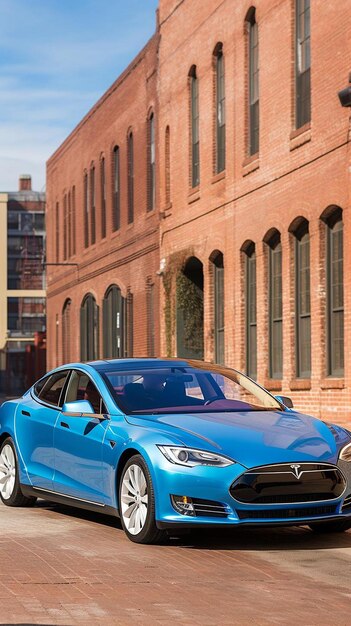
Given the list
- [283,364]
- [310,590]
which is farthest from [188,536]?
[283,364]

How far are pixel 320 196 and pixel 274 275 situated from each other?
11.3ft

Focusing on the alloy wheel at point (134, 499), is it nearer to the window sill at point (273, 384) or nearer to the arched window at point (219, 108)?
the window sill at point (273, 384)

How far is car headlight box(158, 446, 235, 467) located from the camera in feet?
31.5

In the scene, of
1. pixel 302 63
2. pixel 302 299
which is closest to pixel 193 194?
pixel 302 63

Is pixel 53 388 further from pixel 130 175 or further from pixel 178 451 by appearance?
pixel 130 175

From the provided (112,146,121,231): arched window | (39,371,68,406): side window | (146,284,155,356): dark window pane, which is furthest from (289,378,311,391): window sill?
(112,146,121,231): arched window

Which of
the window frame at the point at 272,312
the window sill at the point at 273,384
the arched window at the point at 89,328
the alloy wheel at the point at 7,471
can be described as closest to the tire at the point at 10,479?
the alloy wheel at the point at 7,471

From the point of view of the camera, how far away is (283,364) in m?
24.5

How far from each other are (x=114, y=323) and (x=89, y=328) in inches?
155

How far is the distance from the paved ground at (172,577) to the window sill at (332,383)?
1082 centimetres

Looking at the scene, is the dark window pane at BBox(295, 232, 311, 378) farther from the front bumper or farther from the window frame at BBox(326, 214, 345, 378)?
the front bumper

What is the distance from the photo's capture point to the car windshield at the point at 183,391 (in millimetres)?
10922

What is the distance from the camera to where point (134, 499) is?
1007 cm

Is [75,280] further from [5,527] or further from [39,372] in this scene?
[5,527]
